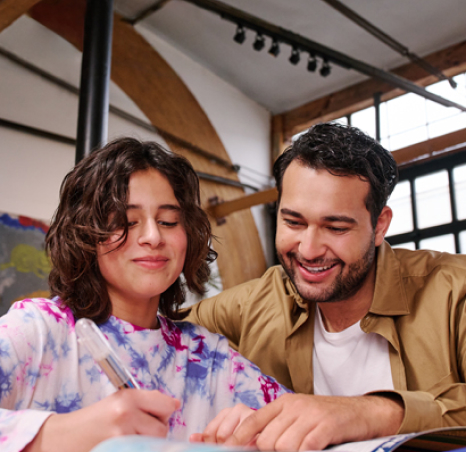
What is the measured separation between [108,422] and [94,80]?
3.18 meters

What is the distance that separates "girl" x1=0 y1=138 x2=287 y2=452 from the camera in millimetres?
922

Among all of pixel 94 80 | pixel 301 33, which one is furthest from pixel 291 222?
pixel 301 33

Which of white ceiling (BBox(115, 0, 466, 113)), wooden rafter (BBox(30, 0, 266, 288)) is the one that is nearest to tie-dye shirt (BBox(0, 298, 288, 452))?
wooden rafter (BBox(30, 0, 266, 288))

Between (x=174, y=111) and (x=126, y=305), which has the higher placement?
(x=174, y=111)

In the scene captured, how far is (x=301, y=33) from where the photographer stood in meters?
5.96

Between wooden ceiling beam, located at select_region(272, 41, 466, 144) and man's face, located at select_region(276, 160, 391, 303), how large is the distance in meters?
5.46

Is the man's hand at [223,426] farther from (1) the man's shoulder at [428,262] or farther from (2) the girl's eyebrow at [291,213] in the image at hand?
(1) the man's shoulder at [428,262]

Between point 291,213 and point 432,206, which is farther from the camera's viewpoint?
point 432,206

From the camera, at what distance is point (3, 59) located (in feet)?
14.4

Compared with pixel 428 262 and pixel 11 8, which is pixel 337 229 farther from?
pixel 11 8

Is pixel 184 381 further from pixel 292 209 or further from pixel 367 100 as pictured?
pixel 367 100

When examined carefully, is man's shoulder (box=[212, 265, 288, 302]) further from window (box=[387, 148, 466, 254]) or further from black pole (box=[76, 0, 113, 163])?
window (box=[387, 148, 466, 254])

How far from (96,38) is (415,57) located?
4077 mm

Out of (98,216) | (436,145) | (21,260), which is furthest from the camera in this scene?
(436,145)
